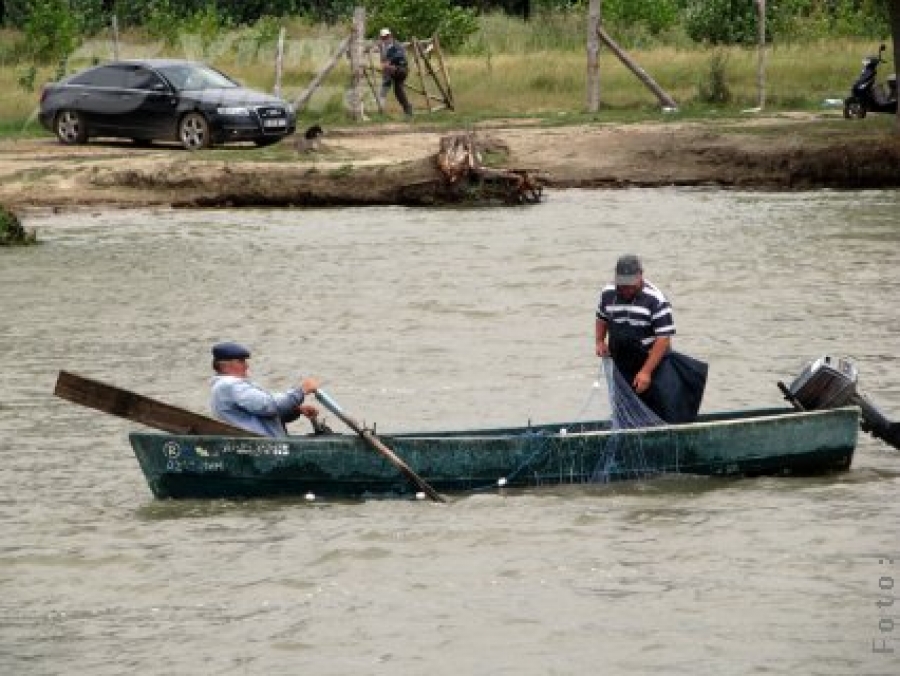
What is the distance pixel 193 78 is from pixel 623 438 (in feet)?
75.3

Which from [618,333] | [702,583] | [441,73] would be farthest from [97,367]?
[441,73]

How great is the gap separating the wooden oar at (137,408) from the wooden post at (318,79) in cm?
2476

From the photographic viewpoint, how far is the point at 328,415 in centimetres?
2055

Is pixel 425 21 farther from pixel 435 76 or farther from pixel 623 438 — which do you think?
pixel 623 438

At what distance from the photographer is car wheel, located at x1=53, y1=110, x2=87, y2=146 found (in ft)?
126

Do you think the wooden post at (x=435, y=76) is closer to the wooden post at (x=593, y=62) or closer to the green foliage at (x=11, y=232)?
the wooden post at (x=593, y=62)

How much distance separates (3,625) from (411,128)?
2536 cm

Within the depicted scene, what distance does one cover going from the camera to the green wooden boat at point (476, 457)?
16.4 m

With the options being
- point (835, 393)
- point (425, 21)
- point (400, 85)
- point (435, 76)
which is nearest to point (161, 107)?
point (400, 85)

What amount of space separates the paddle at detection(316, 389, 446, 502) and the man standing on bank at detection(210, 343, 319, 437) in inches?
7.9

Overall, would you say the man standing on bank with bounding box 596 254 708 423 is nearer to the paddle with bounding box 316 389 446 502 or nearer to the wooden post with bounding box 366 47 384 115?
the paddle with bounding box 316 389 446 502

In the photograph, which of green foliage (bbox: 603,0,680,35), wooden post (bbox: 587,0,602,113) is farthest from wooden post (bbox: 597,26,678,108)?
green foliage (bbox: 603,0,680,35)

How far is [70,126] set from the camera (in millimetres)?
38500

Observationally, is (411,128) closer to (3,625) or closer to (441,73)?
(441,73)
